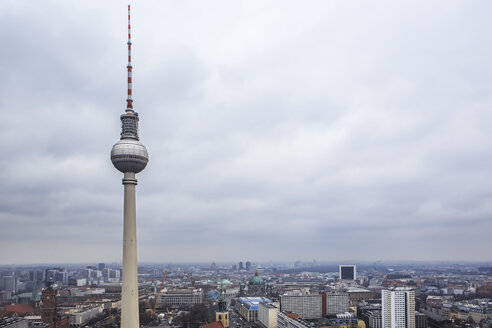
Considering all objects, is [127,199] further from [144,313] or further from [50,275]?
[50,275]

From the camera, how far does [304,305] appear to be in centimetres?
8612

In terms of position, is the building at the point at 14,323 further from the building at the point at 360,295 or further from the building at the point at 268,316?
the building at the point at 360,295

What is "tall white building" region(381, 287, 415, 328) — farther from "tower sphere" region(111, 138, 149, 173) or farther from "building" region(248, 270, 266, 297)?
"building" region(248, 270, 266, 297)

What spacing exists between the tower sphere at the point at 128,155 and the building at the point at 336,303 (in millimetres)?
59889

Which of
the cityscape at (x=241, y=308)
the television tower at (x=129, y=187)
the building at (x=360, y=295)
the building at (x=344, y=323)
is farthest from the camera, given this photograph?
the building at (x=360, y=295)

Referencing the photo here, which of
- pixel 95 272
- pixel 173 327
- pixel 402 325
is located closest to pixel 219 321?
pixel 173 327

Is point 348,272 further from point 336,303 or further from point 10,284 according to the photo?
point 10,284

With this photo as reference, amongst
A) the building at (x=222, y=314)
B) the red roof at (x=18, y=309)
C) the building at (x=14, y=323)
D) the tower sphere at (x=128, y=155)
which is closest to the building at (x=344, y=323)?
the building at (x=222, y=314)

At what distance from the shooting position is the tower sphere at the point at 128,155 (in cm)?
4206

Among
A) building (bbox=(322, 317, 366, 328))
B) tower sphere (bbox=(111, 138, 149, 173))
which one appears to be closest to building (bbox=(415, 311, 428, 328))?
building (bbox=(322, 317, 366, 328))

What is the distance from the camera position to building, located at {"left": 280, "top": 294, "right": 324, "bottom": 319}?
85.4 m

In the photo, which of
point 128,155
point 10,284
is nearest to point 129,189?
point 128,155

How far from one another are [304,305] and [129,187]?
56678 millimetres

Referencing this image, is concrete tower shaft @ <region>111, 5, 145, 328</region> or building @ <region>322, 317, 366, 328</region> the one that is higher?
concrete tower shaft @ <region>111, 5, 145, 328</region>
